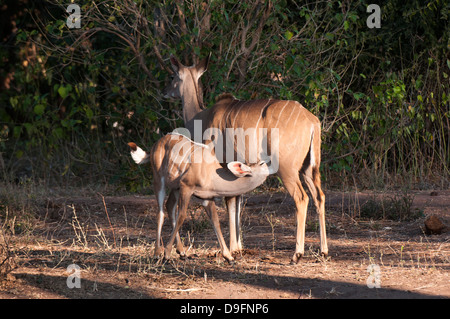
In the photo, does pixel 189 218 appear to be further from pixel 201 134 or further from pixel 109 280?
pixel 109 280

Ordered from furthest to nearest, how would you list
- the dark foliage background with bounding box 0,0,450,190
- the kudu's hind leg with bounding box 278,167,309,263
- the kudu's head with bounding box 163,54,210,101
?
the dark foliage background with bounding box 0,0,450,190
the kudu's head with bounding box 163,54,210,101
the kudu's hind leg with bounding box 278,167,309,263

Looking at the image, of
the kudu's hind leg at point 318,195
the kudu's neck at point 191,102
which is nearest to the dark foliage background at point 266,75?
the kudu's neck at point 191,102

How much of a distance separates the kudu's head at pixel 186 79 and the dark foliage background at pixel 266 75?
19.9 inches

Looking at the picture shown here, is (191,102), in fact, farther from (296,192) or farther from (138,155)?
(296,192)

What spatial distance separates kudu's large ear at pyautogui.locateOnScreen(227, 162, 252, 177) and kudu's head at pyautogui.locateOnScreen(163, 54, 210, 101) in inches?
83.5

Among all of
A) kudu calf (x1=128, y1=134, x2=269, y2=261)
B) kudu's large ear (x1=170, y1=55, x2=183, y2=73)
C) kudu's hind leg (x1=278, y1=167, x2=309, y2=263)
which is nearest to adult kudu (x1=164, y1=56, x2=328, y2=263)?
kudu's hind leg (x1=278, y1=167, x2=309, y2=263)

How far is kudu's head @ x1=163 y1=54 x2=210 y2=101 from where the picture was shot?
7.02 metres

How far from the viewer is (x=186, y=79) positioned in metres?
7.07

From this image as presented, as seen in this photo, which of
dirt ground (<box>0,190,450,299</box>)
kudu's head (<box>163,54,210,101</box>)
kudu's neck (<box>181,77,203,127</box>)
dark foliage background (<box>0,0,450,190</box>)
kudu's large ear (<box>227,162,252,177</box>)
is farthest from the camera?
dark foliage background (<box>0,0,450,190</box>)

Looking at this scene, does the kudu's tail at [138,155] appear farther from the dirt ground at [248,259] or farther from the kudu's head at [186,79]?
the kudu's head at [186,79]

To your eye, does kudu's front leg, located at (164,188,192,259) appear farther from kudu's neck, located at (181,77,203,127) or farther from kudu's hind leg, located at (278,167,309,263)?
kudu's neck, located at (181,77,203,127)

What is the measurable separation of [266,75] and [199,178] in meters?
3.70

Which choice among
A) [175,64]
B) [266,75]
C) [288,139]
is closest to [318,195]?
[288,139]
